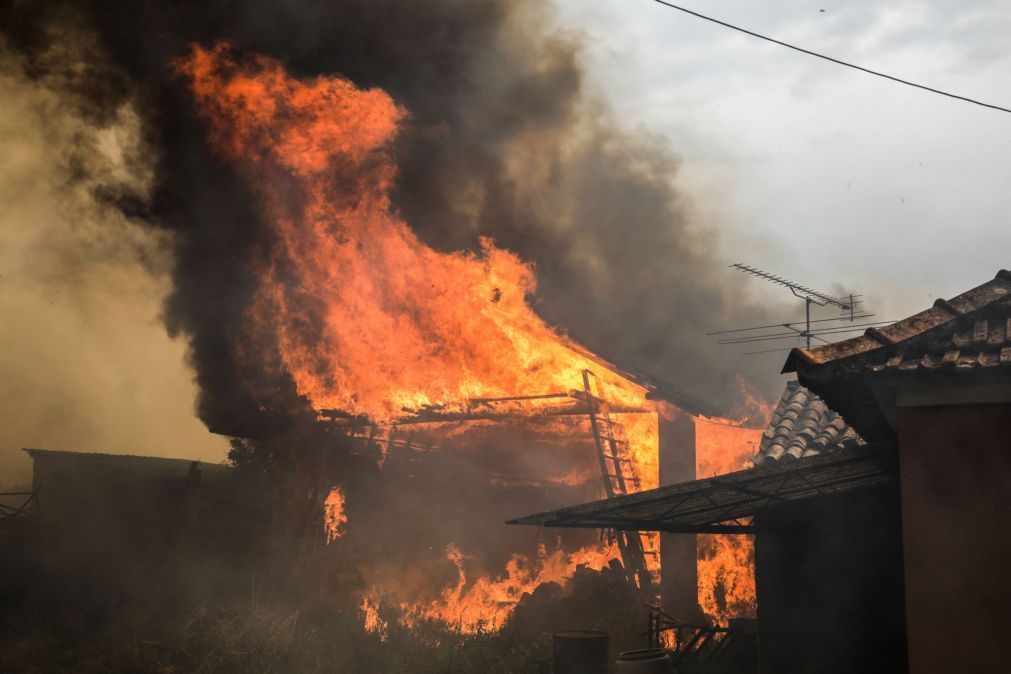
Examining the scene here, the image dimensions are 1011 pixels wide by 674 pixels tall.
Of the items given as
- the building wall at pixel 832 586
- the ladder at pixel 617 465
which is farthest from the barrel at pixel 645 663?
the ladder at pixel 617 465

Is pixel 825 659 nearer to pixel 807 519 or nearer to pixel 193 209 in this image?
pixel 807 519

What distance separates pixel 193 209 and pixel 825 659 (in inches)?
612

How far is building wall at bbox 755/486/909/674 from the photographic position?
9852 mm

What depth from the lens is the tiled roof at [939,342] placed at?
5.74 meters

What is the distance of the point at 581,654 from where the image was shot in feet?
44.4

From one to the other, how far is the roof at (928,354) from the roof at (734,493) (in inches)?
37.9

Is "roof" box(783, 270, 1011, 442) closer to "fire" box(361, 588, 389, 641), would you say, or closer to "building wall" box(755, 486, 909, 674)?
"building wall" box(755, 486, 909, 674)

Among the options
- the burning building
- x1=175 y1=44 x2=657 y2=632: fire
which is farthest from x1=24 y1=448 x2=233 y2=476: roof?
the burning building

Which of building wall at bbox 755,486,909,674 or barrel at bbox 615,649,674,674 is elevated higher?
building wall at bbox 755,486,909,674

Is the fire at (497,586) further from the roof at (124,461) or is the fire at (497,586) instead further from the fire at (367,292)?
the roof at (124,461)

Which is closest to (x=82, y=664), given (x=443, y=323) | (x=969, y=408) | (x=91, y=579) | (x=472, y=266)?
(x=91, y=579)

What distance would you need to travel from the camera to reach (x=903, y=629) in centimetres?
965

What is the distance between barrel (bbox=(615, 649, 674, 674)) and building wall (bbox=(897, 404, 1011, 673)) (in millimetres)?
5847

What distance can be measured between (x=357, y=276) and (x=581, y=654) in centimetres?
991
